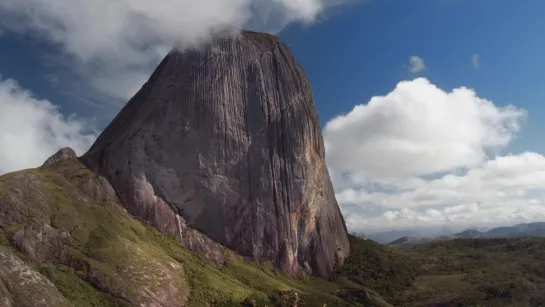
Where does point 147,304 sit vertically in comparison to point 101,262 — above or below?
below

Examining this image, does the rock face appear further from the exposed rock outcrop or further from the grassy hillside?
the grassy hillside

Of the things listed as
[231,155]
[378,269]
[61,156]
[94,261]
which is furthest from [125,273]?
[378,269]

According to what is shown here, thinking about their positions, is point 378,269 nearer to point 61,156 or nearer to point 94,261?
point 94,261

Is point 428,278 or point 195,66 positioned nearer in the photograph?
point 195,66

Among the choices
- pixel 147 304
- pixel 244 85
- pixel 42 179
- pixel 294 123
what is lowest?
pixel 147 304

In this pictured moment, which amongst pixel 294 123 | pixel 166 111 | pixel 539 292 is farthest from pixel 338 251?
pixel 166 111

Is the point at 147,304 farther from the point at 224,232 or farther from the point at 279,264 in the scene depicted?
the point at 279,264
